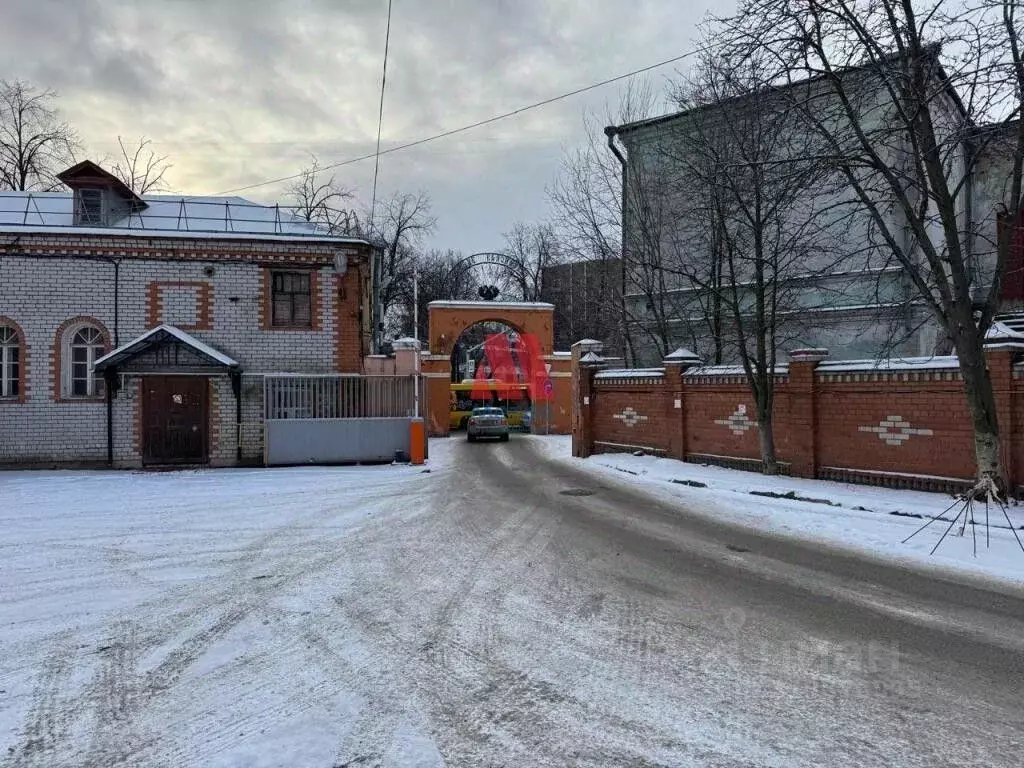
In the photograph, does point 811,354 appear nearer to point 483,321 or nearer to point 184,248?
point 184,248

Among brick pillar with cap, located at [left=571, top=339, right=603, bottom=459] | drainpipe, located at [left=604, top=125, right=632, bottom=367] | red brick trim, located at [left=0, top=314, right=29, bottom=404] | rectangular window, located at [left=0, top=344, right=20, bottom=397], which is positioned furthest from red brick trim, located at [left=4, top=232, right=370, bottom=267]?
drainpipe, located at [left=604, top=125, right=632, bottom=367]

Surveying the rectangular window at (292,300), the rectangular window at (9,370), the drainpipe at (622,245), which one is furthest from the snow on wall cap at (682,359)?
the rectangular window at (9,370)

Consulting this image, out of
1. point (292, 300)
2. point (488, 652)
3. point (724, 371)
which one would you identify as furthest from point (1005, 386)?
point (292, 300)

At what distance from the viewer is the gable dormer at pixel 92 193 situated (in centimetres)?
1688

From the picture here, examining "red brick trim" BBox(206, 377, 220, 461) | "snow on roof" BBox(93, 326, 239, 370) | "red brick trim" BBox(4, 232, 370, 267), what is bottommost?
"red brick trim" BBox(206, 377, 220, 461)

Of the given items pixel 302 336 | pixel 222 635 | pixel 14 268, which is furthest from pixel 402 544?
pixel 14 268

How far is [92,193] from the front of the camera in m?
17.2

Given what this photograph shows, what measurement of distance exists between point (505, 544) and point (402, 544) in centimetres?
126

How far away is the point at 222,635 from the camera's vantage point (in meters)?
4.91

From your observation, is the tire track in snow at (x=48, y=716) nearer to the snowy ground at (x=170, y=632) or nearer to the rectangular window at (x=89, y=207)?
the snowy ground at (x=170, y=632)

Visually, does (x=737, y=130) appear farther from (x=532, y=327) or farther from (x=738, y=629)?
(x=532, y=327)

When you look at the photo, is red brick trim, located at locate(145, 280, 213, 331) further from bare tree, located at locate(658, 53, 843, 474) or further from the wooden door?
bare tree, located at locate(658, 53, 843, 474)

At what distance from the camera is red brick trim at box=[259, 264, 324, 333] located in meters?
17.0

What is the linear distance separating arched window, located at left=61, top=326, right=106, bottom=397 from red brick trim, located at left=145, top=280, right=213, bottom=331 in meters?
1.34
